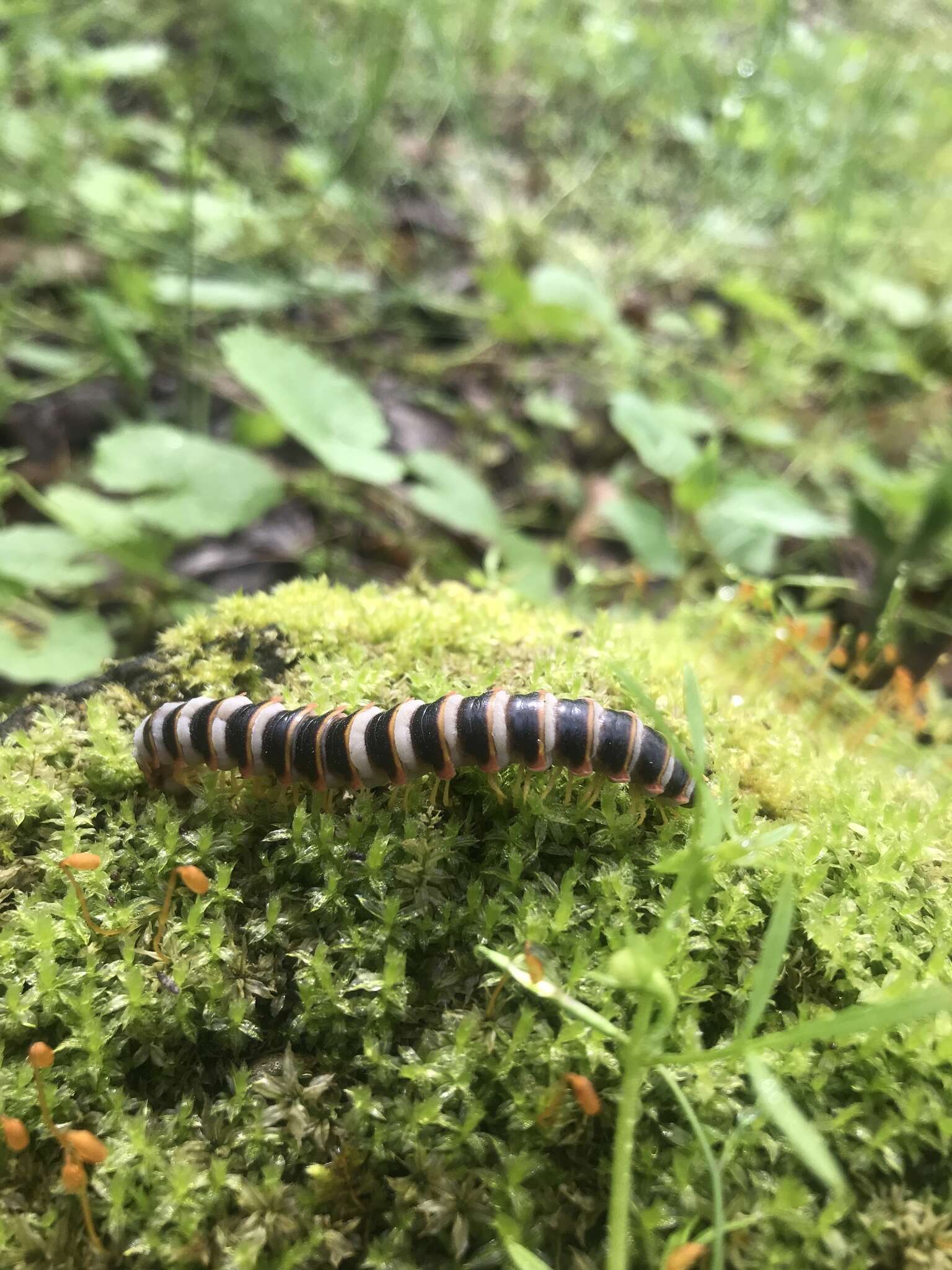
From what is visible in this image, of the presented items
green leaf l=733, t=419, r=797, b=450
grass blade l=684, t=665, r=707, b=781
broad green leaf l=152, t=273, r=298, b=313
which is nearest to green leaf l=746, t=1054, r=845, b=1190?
grass blade l=684, t=665, r=707, b=781

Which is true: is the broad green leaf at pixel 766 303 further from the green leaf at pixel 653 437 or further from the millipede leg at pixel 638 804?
the millipede leg at pixel 638 804

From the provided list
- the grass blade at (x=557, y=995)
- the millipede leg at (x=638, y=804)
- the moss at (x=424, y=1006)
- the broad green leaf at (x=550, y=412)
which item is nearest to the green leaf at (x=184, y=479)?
the moss at (x=424, y=1006)

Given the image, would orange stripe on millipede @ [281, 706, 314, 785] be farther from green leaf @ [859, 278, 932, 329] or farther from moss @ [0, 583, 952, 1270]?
green leaf @ [859, 278, 932, 329]

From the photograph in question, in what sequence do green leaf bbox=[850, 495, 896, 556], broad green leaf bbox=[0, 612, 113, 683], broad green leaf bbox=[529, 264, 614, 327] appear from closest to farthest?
1. broad green leaf bbox=[0, 612, 113, 683]
2. green leaf bbox=[850, 495, 896, 556]
3. broad green leaf bbox=[529, 264, 614, 327]

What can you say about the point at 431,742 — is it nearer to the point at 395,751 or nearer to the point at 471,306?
the point at 395,751

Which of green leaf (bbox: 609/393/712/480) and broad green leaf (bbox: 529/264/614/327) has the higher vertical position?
broad green leaf (bbox: 529/264/614/327)

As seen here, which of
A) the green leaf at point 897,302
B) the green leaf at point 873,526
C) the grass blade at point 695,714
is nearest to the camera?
the grass blade at point 695,714
